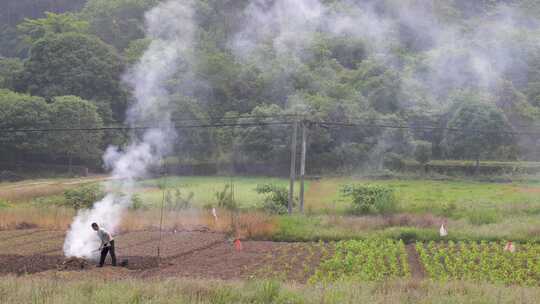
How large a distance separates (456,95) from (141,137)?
2597 cm

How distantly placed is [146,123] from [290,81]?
17.9 m

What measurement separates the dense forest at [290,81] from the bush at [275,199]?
417 cm

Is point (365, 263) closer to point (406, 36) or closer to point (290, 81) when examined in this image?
point (290, 81)

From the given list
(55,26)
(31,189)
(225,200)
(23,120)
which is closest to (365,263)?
(225,200)

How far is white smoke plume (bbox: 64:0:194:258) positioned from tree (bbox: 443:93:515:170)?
20612 mm

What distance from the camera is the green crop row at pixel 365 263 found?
14.9 metres

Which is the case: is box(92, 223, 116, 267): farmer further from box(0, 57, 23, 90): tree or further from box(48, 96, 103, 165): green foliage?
box(0, 57, 23, 90): tree

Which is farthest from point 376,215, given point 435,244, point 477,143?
point 477,143

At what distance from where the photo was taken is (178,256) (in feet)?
61.0

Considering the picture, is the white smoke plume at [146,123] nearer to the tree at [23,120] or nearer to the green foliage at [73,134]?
the green foliage at [73,134]

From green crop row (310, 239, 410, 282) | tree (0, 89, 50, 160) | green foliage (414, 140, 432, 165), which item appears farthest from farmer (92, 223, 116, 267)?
green foliage (414, 140, 432, 165)

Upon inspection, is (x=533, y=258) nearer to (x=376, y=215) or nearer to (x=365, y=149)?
(x=376, y=215)

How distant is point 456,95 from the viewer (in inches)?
1959

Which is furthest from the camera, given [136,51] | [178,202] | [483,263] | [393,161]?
[136,51]
